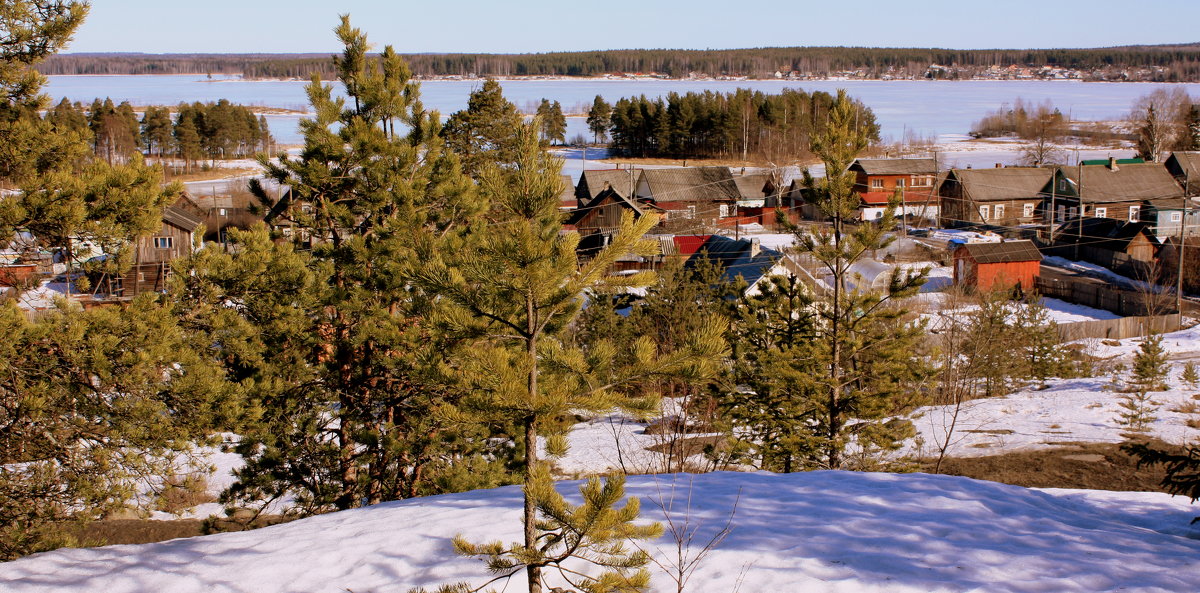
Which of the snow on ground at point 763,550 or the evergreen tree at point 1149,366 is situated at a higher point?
the snow on ground at point 763,550

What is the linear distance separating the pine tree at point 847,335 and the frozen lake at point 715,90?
60.5 m

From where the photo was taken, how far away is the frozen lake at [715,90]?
340 feet

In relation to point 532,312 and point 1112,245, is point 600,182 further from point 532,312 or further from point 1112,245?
point 532,312

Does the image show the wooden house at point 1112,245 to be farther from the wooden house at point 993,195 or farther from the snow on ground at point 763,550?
the snow on ground at point 763,550

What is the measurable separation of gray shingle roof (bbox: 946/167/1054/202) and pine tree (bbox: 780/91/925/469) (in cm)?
4134

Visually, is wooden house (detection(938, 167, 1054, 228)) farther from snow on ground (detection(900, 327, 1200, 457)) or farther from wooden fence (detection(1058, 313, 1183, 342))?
snow on ground (detection(900, 327, 1200, 457))

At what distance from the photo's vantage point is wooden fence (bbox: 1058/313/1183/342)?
A: 88.8 feet

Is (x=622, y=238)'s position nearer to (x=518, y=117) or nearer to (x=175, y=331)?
(x=518, y=117)

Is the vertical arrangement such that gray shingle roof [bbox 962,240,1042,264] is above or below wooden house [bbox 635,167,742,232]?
below

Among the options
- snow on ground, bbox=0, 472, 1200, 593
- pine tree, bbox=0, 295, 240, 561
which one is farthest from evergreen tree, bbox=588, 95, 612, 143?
snow on ground, bbox=0, 472, 1200, 593

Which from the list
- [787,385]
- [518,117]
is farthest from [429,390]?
[518,117]

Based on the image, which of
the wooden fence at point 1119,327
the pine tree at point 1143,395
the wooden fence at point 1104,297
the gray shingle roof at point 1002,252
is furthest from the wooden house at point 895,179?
the pine tree at point 1143,395

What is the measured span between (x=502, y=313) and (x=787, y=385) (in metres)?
7.21

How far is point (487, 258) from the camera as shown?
4.98 metres
